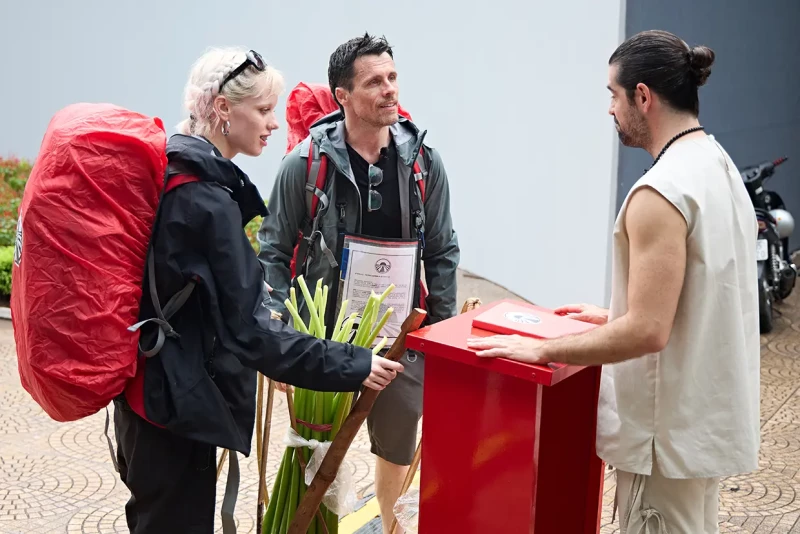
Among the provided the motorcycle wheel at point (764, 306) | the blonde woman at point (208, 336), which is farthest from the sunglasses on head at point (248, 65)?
the motorcycle wheel at point (764, 306)

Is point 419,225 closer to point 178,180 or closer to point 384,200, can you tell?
point 384,200

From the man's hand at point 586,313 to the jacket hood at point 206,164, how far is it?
108cm

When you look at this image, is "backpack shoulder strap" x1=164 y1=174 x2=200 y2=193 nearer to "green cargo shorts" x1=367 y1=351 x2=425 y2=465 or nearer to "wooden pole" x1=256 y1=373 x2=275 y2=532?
"wooden pole" x1=256 y1=373 x2=275 y2=532

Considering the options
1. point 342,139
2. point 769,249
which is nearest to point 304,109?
point 342,139

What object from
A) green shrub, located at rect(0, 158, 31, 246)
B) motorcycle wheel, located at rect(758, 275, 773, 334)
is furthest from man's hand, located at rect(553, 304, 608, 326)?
green shrub, located at rect(0, 158, 31, 246)

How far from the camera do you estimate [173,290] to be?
8.58 feet

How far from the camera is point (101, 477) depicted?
4.82m

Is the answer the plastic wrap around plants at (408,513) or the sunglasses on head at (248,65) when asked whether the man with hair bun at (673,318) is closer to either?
the plastic wrap around plants at (408,513)

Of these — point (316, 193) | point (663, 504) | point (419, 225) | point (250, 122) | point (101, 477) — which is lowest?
point (101, 477)

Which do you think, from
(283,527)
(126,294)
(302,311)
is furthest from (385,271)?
(126,294)

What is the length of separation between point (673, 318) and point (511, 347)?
1.39 ft

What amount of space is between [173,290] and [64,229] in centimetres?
33

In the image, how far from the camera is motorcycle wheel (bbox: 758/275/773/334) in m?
7.22

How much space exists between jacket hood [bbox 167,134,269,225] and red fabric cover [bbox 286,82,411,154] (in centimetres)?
158
